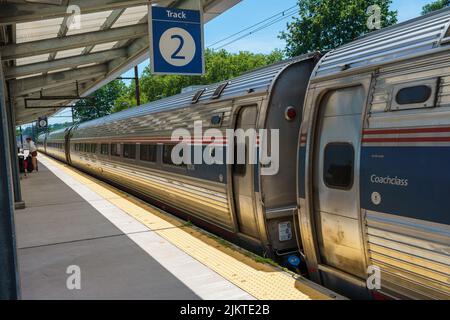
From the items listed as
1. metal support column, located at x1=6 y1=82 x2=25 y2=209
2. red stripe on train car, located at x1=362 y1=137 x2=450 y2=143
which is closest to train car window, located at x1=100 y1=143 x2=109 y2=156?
metal support column, located at x1=6 y1=82 x2=25 y2=209

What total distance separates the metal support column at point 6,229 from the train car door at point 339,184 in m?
2.99

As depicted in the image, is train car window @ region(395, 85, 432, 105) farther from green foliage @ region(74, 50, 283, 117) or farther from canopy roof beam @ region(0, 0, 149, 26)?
green foliage @ region(74, 50, 283, 117)

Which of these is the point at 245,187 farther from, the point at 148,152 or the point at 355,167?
the point at 148,152

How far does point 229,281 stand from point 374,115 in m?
2.50

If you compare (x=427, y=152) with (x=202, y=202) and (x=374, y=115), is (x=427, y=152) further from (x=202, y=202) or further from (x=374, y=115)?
(x=202, y=202)

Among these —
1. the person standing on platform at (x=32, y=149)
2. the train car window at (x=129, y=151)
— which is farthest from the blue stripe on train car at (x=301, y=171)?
the person standing on platform at (x=32, y=149)

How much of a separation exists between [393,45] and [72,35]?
816cm

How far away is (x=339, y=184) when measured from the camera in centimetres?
416

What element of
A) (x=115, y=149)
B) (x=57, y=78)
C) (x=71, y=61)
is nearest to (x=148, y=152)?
(x=115, y=149)

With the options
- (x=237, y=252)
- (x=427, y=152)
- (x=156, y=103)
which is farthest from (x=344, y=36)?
(x=427, y=152)

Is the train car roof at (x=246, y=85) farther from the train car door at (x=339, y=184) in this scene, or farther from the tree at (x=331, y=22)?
the tree at (x=331, y=22)

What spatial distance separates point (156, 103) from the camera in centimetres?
1081

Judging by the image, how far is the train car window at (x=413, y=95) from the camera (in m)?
3.27

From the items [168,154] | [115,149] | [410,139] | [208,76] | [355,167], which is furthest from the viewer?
[208,76]
